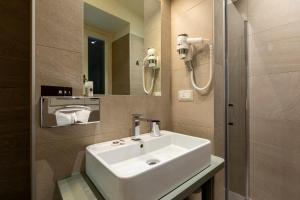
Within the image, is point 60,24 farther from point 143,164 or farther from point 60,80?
Answer: point 143,164

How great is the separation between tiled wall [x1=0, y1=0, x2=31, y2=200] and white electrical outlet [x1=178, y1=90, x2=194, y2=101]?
1061mm

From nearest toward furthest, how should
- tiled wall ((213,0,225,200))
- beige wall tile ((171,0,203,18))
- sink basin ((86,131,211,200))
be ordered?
1. sink basin ((86,131,211,200))
2. tiled wall ((213,0,225,200))
3. beige wall tile ((171,0,203,18))

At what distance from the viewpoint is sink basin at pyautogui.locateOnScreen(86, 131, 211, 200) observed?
0.54 metres

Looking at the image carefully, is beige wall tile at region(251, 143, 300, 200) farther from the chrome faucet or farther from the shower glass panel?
the chrome faucet

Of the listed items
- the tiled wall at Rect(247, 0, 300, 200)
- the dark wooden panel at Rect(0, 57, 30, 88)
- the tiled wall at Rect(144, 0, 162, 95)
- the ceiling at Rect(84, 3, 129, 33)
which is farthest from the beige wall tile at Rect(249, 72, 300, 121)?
the dark wooden panel at Rect(0, 57, 30, 88)

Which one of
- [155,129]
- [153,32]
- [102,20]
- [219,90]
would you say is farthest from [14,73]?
[219,90]

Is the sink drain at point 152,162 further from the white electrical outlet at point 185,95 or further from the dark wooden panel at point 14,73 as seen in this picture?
the dark wooden panel at point 14,73

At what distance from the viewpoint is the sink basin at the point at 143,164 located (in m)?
0.54

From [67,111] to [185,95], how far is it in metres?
0.91

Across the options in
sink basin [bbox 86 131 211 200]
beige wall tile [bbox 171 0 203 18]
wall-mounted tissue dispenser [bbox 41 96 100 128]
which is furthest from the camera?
beige wall tile [bbox 171 0 203 18]

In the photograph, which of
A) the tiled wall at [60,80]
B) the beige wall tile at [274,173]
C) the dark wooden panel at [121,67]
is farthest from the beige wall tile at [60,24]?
the beige wall tile at [274,173]

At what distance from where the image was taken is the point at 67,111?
2.43 feet

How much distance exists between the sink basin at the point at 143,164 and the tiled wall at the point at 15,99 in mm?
309

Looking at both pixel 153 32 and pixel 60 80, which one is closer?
pixel 60 80
